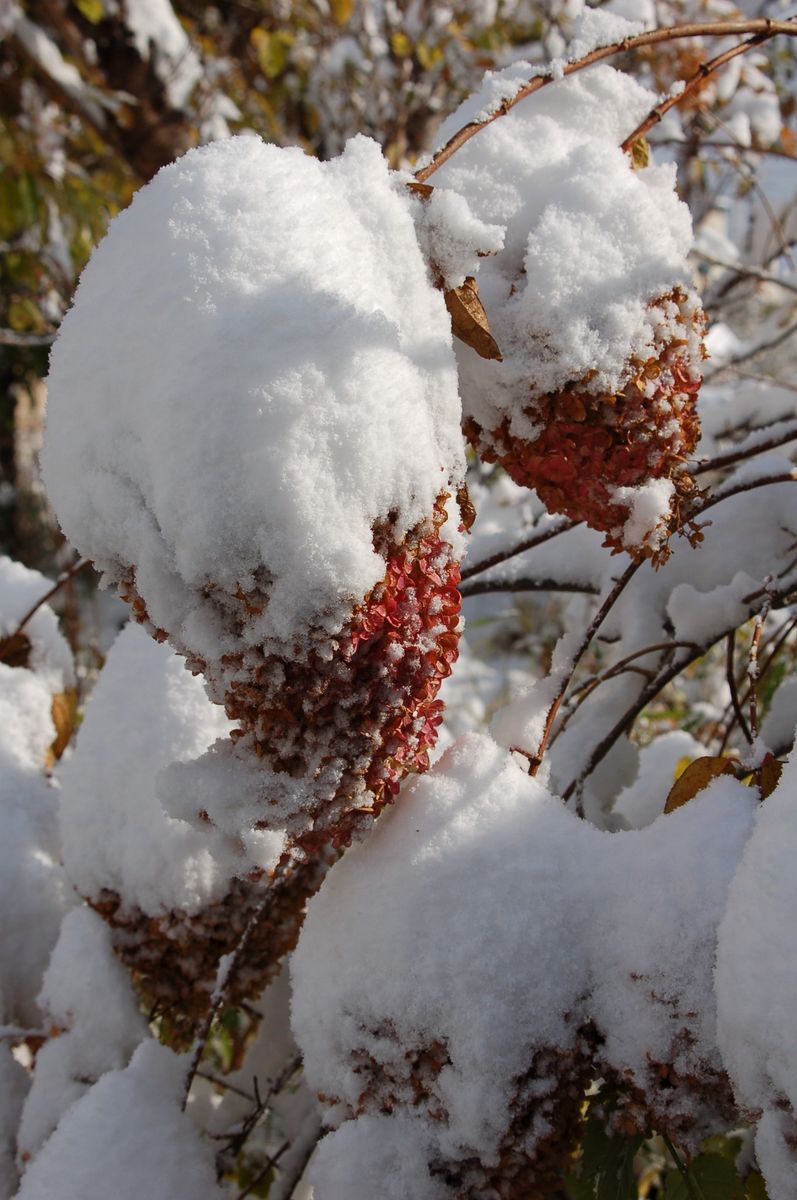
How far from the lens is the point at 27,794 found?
1009mm

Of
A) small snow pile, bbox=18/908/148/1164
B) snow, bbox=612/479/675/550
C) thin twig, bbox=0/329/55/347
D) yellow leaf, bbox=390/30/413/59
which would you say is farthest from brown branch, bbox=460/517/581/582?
yellow leaf, bbox=390/30/413/59

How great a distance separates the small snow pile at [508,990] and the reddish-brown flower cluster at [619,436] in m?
0.20

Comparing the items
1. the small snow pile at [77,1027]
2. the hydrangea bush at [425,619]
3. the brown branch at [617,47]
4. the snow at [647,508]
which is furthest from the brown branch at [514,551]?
the small snow pile at [77,1027]

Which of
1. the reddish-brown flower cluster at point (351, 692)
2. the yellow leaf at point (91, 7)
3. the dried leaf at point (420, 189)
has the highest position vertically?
the yellow leaf at point (91, 7)

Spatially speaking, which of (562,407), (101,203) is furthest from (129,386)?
(101,203)

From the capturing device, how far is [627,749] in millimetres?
1046

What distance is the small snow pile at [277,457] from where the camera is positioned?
0.46m

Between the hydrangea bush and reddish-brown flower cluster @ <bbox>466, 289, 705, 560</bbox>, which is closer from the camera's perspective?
the hydrangea bush

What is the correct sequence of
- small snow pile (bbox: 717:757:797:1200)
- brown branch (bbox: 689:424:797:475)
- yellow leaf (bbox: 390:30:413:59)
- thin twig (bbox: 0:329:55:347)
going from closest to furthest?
1. small snow pile (bbox: 717:757:797:1200)
2. brown branch (bbox: 689:424:797:475)
3. thin twig (bbox: 0:329:55:347)
4. yellow leaf (bbox: 390:30:413:59)

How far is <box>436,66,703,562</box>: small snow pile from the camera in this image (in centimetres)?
57

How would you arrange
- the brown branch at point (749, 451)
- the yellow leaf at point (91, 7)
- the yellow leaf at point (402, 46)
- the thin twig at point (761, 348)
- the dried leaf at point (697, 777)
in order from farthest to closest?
the yellow leaf at point (402, 46)
the yellow leaf at point (91, 7)
the thin twig at point (761, 348)
the brown branch at point (749, 451)
the dried leaf at point (697, 777)

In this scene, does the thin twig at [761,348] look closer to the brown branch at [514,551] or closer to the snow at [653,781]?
the snow at [653,781]

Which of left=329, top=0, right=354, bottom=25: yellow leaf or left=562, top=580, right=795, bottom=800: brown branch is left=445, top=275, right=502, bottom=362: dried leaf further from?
left=329, top=0, right=354, bottom=25: yellow leaf

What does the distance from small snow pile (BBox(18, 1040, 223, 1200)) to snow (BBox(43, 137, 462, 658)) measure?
0.43 meters
